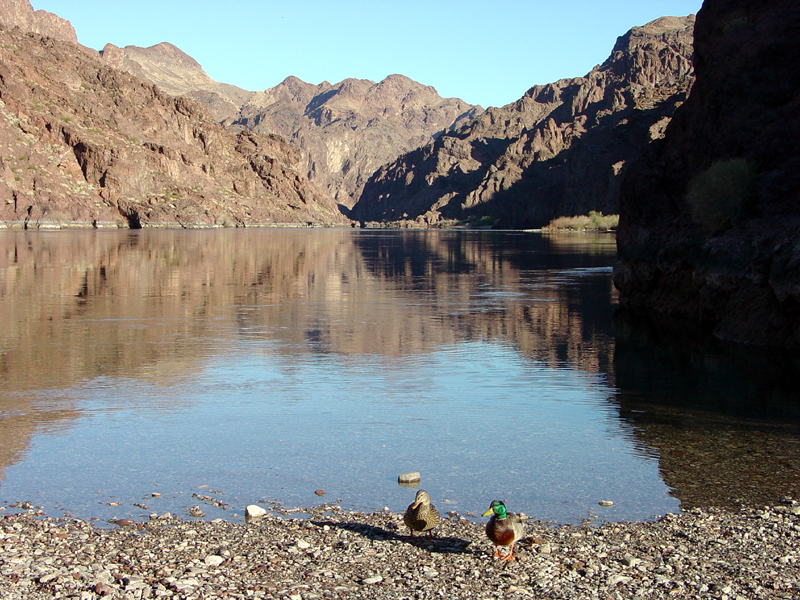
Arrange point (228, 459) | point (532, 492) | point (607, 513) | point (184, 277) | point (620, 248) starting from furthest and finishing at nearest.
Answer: point (184, 277) < point (620, 248) < point (228, 459) < point (532, 492) < point (607, 513)

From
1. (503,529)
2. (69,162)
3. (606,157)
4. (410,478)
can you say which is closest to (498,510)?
(503,529)

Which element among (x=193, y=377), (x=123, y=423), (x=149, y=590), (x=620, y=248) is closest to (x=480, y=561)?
(x=149, y=590)

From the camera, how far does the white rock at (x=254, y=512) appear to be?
26.5 ft

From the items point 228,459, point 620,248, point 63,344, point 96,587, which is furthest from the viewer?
point 620,248

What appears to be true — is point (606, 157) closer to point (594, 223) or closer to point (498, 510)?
point (594, 223)

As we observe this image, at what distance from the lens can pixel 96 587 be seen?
628cm

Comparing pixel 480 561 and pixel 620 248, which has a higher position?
pixel 620 248

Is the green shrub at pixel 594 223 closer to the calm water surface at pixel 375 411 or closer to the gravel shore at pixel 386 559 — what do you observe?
the calm water surface at pixel 375 411

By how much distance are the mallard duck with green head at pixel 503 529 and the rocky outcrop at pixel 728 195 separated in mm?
13010

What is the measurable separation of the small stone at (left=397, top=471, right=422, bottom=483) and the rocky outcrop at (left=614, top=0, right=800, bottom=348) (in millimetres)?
11877

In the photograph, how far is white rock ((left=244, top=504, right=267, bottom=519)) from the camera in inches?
317

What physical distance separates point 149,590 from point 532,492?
453cm

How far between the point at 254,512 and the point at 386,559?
5.45ft

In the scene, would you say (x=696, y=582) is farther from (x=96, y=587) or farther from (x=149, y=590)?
(x=96, y=587)
